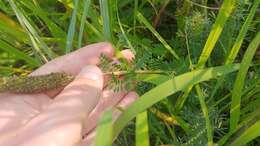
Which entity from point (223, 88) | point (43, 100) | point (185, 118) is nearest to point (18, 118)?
point (43, 100)

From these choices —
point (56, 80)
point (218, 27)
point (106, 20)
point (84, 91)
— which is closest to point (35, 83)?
point (56, 80)

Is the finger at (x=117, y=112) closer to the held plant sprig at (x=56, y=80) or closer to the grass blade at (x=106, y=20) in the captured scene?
the held plant sprig at (x=56, y=80)

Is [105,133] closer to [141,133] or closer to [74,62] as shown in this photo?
[141,133]

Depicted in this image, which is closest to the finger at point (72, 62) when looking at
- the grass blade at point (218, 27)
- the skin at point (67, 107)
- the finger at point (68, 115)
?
the skin at point (67, 107)

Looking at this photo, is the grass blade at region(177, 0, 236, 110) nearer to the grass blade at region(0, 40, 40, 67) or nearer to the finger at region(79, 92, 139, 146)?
the finger at region(79, 92, 139, 146)

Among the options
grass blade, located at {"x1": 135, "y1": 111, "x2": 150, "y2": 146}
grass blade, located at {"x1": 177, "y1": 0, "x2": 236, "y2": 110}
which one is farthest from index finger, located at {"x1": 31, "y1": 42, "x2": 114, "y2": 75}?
grass blade, located at {"x1": 135, "y1": 111, "x2": 150, "y2": 146}

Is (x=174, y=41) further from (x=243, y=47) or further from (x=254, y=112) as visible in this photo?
(x=254, y=112)
